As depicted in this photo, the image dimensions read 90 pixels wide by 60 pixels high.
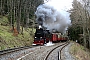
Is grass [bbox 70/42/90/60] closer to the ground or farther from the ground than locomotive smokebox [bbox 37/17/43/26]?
closer to the ground

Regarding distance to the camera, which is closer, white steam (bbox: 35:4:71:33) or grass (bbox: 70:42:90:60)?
grass (bbox: 70:42:90:60)

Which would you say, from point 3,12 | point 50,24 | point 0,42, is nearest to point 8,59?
point 0,42

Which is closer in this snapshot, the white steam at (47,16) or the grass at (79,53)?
the grass at (79,53)

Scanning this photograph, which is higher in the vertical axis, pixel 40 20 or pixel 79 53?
pixel 40 20

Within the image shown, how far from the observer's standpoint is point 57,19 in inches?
1551

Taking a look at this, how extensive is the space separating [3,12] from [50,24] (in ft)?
70.4

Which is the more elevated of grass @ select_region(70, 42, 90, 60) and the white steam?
the white steam

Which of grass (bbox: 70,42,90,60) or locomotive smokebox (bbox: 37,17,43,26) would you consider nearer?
grass (bbox: 70,42,90,60)

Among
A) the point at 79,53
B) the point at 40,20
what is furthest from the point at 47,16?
the point at 79,53

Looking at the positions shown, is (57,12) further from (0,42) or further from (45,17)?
(0,42)

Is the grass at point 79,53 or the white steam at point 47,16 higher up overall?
the white steam at point 47,16

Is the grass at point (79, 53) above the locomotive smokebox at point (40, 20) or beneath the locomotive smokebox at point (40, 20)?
beneath

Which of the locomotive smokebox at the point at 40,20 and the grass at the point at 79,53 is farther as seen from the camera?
the locomotive smokebox at the point at 40,20

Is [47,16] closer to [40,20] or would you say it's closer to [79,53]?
[40,20]
